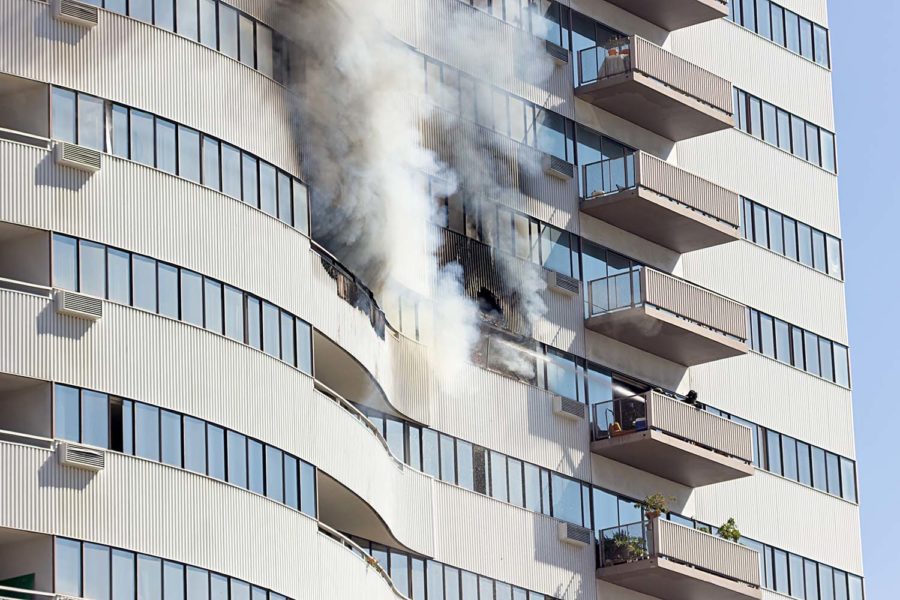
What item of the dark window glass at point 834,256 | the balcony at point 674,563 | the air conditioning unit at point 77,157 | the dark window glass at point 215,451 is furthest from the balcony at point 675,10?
the dark window glass at point 215,451

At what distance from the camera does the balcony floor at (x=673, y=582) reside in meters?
61.3

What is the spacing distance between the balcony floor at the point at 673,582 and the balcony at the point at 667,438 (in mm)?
3277

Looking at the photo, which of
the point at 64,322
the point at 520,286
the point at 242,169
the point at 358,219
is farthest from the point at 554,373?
the point at 64,322

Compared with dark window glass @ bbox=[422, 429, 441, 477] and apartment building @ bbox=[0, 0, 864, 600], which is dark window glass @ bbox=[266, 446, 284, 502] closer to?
apartment building @ bbox=[0, 0, 864, 600]

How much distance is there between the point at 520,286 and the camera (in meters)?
62.2

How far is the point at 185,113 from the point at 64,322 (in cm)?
654

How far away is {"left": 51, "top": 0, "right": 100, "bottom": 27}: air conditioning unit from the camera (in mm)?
49969

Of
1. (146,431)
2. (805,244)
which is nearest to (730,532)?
(805,244)

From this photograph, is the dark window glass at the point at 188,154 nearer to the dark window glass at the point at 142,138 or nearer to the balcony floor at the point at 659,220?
the dark window glass at the point at 142,138

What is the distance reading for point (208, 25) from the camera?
53.1 meters

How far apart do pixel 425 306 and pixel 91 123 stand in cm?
1261

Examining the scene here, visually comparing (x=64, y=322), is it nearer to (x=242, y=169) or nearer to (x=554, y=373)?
(x=242, y=169)

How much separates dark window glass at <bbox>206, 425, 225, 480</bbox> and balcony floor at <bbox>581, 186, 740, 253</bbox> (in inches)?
741

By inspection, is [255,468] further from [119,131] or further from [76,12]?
[76,12]
